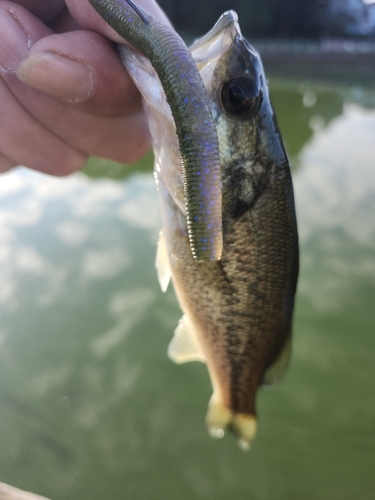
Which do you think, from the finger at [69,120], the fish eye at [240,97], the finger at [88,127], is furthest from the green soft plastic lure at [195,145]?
the finger at [88,127]

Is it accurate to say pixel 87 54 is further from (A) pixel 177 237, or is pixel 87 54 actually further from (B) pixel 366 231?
(B) pixel 366 231

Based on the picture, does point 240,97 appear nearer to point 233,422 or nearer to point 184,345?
point 184,345

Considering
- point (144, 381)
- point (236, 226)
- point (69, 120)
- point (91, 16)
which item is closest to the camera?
point (91, 16)

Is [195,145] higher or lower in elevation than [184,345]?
higher

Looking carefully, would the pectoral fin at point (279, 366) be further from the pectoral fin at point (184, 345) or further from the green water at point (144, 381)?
the green water at point (144, 381)

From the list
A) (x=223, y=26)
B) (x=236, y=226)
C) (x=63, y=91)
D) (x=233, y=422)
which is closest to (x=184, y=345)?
(x=233, y=422)

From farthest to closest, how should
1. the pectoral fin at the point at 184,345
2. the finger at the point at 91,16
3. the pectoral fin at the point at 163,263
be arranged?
1. the pectoral fin at the point at 184,345
2. the pectoral fin at the point at 163,263
3. the finger at the point at 91,16

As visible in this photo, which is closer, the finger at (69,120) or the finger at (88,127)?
the finger at (69,120)
